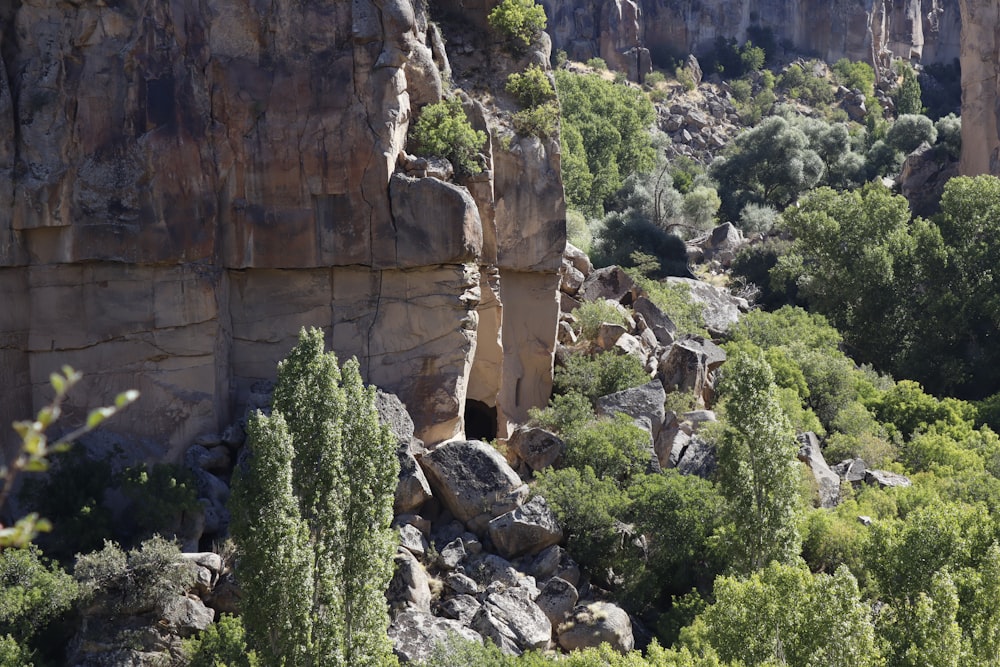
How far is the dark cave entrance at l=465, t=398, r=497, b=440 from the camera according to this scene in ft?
123

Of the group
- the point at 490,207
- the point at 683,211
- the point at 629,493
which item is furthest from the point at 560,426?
the point at 683,211

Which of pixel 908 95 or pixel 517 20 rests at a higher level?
pixel 908 95

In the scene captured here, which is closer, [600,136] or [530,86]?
[530,86]

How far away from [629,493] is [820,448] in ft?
33.4

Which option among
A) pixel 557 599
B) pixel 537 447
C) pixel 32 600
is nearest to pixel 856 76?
pixel 537 447

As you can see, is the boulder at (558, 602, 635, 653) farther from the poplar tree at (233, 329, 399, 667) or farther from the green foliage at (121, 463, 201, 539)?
the green foliage at (121, 463, 201, 539)

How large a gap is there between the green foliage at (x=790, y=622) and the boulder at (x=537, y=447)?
27.5ft

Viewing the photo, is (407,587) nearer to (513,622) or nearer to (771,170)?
(513,622)

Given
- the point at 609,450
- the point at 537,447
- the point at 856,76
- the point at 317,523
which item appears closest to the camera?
the point at 317,523

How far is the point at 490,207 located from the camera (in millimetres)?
35906

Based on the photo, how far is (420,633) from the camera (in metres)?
27.3

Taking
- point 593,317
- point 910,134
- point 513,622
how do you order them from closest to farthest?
point 513,622
point 593,317
point 910,134

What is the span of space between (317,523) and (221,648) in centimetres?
323

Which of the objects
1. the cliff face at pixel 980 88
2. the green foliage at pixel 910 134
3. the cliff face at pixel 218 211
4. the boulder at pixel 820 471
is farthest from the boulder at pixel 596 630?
the green foliage at pixel 910 134
